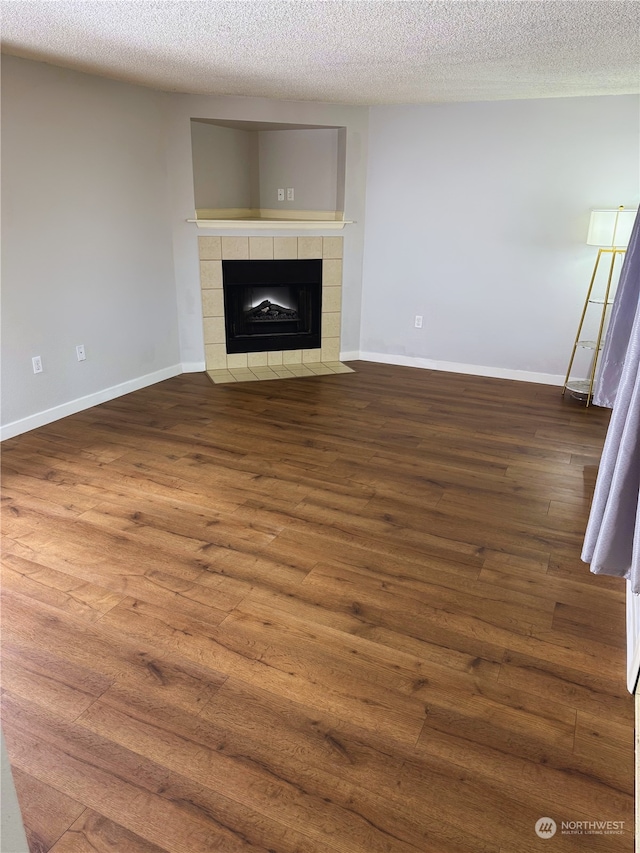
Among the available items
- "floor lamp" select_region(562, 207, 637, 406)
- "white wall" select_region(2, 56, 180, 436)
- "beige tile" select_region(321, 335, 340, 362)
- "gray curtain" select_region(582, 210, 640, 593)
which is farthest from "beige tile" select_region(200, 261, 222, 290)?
"gray curtain" select_region(582, 210, 640, 593)

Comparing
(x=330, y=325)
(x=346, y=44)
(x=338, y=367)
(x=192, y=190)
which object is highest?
(x=346, y=44)

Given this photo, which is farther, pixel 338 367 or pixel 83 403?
pixel 338 367

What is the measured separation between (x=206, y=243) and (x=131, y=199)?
28.0 inches

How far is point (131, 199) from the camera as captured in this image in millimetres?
4371

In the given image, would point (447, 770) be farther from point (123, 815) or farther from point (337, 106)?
point (337, 106)

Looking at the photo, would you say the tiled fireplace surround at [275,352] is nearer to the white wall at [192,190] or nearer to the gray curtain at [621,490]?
the white wall at [192,190]

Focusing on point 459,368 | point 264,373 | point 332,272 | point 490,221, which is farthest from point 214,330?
point 490,221

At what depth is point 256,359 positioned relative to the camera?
533cm

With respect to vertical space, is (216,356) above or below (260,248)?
below

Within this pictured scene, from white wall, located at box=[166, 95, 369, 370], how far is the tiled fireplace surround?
7 cm

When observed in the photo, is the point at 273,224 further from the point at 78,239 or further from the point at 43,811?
the point at 43,811

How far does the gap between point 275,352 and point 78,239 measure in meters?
1.95

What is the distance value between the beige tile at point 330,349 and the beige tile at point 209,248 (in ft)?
4.04

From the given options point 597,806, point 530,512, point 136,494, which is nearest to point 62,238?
point 136,494
